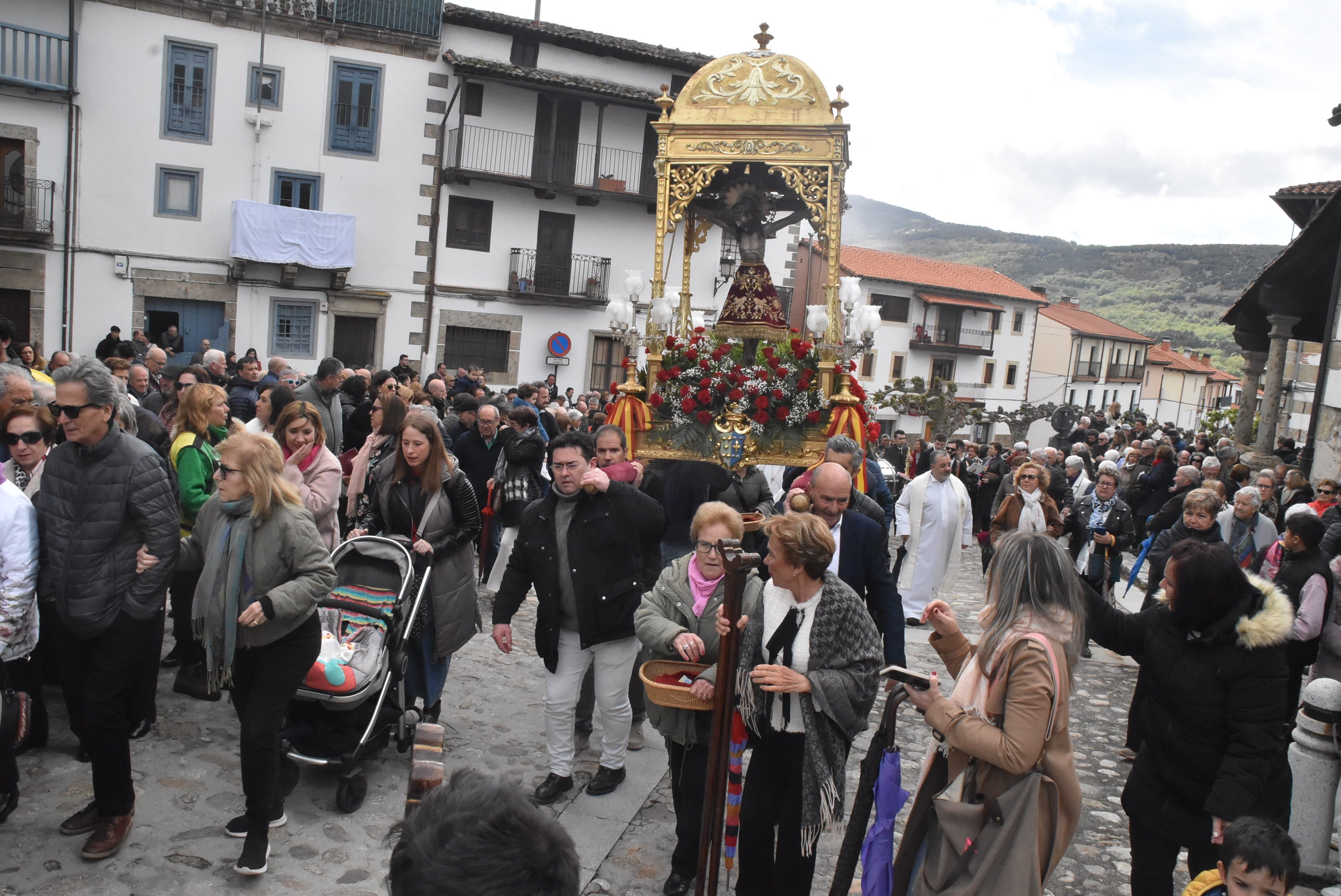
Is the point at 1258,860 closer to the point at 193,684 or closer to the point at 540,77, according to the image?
the point at 193,684

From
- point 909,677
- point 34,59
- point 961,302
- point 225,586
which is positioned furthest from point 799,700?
point 961,302

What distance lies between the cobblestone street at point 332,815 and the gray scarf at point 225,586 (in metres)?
0.78

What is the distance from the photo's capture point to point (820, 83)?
8.91 metres

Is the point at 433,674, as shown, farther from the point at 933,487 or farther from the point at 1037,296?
the point at 1037,296

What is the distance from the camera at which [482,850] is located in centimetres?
130

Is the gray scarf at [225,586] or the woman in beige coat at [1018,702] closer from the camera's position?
the woman in beige coat at [1018,702]

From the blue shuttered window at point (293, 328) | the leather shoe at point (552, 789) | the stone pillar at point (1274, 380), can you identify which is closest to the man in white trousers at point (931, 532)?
the leather shoe at point (552, 789)

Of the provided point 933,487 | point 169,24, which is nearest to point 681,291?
point 933,487

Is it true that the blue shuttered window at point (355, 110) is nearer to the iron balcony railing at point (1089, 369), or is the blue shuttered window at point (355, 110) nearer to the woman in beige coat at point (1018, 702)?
the woman in beige coat at point (1018, 702)

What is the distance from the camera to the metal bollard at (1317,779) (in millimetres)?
4633

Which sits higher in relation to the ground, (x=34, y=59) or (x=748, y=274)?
(x=34, y=59)

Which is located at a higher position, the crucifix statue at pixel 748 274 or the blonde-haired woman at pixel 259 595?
the crucifix statue at pixel 748 274

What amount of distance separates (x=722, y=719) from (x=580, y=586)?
145 centimetres

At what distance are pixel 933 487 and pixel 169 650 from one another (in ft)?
20.8
